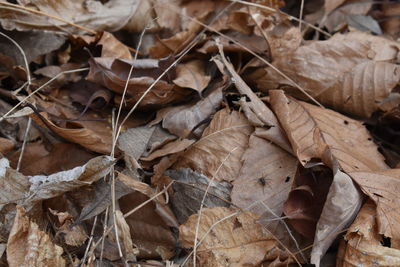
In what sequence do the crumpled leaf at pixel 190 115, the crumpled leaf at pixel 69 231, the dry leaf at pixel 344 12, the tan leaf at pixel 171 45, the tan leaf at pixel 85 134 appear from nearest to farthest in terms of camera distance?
the crumpled leaf at pixel 69 231 → the tan leaf at pixel 85 134 → the crumpled leaf at pixel 190 115 → the tan leaf at pixel 171 45 → the dry leaf at pixel 344 12

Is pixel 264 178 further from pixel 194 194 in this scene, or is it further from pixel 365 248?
pixel 365 248

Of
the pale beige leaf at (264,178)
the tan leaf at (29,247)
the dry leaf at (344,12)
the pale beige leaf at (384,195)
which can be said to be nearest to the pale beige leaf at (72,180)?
the tan leaf at (29,247)

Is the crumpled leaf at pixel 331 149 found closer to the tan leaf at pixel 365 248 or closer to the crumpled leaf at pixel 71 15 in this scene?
the tan leaf at pixel 365 248

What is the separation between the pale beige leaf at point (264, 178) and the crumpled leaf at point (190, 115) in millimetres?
207

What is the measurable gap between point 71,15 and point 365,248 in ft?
4.80

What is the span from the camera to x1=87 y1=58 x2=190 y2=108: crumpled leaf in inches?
63.5

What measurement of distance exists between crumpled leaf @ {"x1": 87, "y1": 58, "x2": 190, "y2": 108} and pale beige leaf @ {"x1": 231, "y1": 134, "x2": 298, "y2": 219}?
38 cm

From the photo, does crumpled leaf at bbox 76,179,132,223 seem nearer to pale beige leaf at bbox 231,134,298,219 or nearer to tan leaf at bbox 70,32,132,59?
pale beige leaf at bbox 231,134,298,219

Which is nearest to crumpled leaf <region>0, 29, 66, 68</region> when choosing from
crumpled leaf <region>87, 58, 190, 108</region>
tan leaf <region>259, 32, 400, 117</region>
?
crumpled leaf <region>87, 58, 190, 108</region>

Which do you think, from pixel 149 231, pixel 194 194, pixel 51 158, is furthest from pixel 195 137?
pixel 51 158

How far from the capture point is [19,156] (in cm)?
152

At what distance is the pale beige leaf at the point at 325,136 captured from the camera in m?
1.42

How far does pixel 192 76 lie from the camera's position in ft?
5.61

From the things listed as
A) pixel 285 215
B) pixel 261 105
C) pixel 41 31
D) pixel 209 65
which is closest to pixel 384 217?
pixel 285 215
